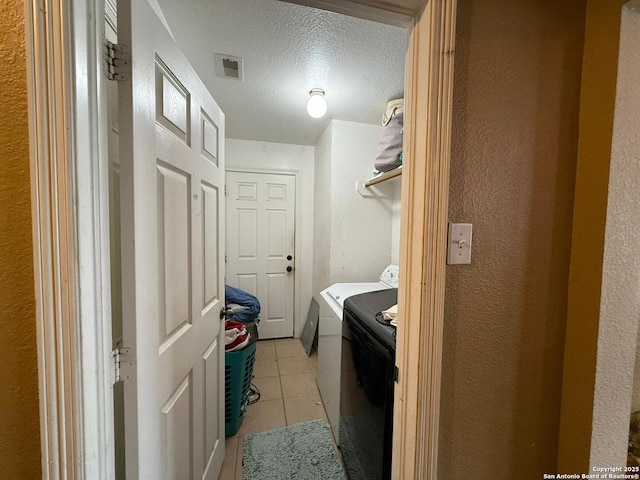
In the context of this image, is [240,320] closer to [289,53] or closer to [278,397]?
[278,397]

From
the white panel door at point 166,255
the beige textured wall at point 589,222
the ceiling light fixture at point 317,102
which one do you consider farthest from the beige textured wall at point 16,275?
the ceiling light fixture at point 317,102

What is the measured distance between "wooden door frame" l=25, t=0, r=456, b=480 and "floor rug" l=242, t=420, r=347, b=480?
967 millimetres

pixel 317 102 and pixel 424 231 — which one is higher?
pixel 317 102

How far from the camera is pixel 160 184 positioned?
77 centimetres

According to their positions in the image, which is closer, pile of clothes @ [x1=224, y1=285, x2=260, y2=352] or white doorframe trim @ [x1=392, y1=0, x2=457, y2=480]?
white doorframe trim @ [x1=392, y1=0, x2=457, y2=480]

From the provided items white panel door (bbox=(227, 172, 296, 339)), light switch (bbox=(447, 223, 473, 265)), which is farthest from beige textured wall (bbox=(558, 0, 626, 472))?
white panel door (bbox=(227, 172, 296, 339))

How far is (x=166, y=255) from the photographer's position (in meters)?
0.81

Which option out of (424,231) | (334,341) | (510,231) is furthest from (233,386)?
(510,231)

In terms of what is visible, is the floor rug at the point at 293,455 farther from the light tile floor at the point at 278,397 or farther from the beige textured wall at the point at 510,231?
the beige textured wall at the point at 510,231

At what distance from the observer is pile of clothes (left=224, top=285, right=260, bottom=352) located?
162cm

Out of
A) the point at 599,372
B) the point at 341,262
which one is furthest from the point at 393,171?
the point at 599,372

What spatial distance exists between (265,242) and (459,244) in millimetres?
2526

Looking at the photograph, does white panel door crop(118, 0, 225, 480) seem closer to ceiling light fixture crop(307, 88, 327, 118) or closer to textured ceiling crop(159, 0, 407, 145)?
textured ceiling crop(159, 0, 407, 145)

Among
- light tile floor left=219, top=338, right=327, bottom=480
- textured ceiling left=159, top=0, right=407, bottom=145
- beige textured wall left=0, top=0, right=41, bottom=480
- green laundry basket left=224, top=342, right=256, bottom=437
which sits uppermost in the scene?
textured ceiling left=159, top=0, right=407, bottom=145
